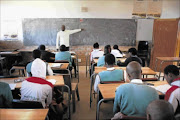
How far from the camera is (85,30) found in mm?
6852

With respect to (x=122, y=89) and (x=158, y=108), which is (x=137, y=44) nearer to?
(x=122, y=89)

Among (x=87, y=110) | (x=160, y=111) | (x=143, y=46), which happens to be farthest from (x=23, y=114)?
(x=143, y=46)

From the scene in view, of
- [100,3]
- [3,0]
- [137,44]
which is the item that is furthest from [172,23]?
[3,0]

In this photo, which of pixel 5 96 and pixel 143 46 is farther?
pixel 143 46

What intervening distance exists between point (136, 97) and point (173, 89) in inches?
20.2

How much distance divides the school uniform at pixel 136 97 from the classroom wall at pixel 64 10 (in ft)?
17.7

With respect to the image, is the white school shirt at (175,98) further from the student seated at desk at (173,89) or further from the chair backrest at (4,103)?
the chair backrest at (4,103)

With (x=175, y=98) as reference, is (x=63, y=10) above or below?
above

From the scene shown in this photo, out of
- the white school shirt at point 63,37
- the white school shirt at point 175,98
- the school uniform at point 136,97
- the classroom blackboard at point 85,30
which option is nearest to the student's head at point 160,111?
the school uniform at point 136,97

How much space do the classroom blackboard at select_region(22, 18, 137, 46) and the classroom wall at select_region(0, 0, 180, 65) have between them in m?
0.20

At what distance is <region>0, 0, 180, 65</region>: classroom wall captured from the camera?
6488mm

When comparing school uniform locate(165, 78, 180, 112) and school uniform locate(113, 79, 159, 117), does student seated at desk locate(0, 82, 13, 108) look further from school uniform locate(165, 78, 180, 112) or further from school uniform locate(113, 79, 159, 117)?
school uniform locate(165, 78, 180, 112)

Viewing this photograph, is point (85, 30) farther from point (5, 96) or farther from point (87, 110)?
point (5, 96)

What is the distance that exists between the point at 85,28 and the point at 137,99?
18.3 feet
